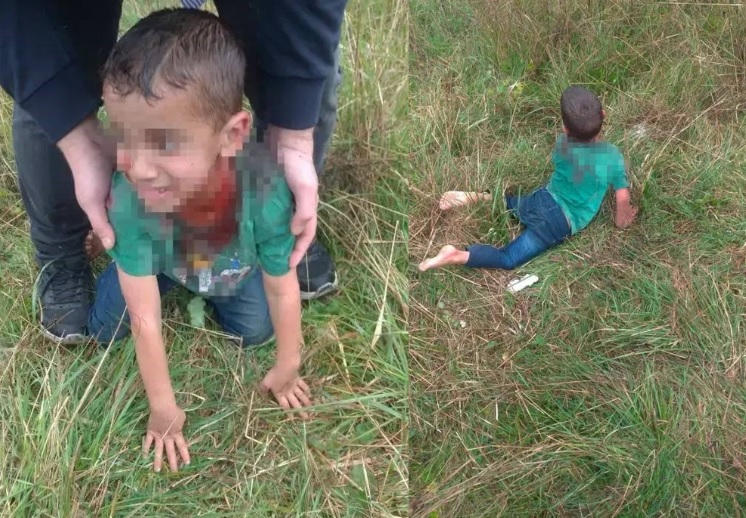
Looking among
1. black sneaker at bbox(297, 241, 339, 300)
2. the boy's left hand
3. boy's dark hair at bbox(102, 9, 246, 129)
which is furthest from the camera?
black sneaker at bbox(297, 241, 339, 300)

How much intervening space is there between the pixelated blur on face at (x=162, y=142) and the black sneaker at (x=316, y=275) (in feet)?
1.41

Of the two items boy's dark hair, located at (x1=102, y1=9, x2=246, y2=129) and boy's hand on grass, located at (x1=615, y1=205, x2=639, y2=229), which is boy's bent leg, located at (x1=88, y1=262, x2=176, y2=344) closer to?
boy's dark hair, located at (x1=102, y1=9, x2=246, y2=129)

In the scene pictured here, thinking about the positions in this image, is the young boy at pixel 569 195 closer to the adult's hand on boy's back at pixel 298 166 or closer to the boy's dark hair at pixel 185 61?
the adult's hand on boy's back at pixel 298 166

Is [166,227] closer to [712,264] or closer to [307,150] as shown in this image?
[307,150]

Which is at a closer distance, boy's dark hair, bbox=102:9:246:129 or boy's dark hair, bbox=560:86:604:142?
boy's dark hair, bbox=102:9:246:129

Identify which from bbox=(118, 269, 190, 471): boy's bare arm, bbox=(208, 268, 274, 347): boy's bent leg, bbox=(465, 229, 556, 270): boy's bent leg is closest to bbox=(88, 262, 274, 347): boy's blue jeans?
bbox=(208, 268, 274, 347): boy's bent leg

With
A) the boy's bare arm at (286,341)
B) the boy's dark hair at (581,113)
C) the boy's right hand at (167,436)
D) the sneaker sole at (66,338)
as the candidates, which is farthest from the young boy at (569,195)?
the sneaker sole at (66,338)

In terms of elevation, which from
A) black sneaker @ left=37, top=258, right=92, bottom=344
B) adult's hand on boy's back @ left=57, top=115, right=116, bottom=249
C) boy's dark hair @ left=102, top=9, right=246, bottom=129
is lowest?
black sneaker @ left=37, top=258, right=92, bottom=344

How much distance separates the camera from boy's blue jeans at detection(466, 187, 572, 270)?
37.1 inches

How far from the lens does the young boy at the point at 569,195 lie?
3.09 feet

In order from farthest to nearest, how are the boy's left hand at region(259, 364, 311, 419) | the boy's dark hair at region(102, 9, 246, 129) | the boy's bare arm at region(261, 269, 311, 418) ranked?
the boy's left hand at region(259, 364, 311, 419) → the boy's bare arm at region(261, 269, 311, 418) → the boy's dark hair at region(102, 9, 246, 129)

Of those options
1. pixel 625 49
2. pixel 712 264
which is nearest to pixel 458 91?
pixel 625 49

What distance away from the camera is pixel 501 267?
0.98m

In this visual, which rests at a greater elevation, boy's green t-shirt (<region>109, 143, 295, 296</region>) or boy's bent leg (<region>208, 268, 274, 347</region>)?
boy's green t-shirt (<region>109, 143, 295, 296</region>)
